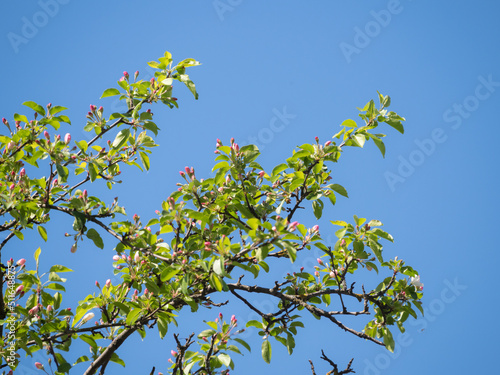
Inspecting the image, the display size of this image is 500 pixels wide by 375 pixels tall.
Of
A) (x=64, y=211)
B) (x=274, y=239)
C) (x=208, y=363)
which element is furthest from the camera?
(x=64, y=211)

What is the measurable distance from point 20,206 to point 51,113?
63 centimetres

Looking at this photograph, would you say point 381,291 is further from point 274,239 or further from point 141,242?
point 141,242

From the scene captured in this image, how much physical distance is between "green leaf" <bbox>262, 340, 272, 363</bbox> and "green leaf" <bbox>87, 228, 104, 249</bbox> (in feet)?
4.12

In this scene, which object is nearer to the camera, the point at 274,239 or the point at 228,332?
the point at 274,239

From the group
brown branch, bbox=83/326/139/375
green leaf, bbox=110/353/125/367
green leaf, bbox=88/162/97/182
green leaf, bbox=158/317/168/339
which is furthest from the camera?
green leaf, bbox=110/353/125/367

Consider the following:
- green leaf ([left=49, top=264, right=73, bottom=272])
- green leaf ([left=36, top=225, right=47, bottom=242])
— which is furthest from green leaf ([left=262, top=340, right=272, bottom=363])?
green leaf ([left=36, top=225, right=47, bottom=242])

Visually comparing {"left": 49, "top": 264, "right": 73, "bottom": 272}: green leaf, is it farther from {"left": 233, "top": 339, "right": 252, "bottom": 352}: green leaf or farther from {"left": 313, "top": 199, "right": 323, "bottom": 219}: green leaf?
{"left": 313, "top": 199, "right": 323, "bottom": 219}: green leaf

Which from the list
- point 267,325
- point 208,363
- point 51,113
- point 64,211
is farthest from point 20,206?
point 267,325

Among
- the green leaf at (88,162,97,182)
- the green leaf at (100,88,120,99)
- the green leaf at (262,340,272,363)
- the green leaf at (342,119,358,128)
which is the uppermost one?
the green leaf at (100,88,120,99)

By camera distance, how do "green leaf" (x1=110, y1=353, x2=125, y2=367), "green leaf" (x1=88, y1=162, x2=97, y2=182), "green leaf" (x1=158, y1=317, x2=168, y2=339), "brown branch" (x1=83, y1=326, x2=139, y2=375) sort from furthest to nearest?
"green leaf" (x1=110, y1=353, x2=125, y2=367) < "brown branch" (x1=83, y1=326, x2=139, y2=375) < "green leaf" (x1=88, y1=162, x2=97, y2=182) < "green leaf" (x1=158, y1=317, x2=168, y2=339)

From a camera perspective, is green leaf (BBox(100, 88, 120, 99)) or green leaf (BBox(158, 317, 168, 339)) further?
green leaf (BBox(100, 88, 120, 99))

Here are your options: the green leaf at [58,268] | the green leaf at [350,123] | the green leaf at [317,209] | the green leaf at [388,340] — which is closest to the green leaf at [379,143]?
the green leaf at [350,123]

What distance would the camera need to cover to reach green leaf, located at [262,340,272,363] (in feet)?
11.3

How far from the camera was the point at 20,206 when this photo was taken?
3.25 meters
